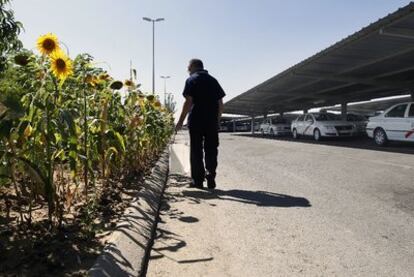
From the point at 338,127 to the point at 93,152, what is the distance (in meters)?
18.7

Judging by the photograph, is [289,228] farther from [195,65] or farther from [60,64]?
[195,65]

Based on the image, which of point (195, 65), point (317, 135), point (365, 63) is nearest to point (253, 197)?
point (195, 65)

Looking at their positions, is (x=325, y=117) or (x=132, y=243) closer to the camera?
(x=132, y=243)

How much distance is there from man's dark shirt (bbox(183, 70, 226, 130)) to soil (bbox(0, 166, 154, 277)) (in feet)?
7.51

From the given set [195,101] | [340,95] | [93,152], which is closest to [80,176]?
[93,152]

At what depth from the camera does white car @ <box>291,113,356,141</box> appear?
859 inches

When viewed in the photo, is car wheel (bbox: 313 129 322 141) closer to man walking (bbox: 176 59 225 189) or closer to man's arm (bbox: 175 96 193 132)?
man walking (bbox: 176 59 225 189)

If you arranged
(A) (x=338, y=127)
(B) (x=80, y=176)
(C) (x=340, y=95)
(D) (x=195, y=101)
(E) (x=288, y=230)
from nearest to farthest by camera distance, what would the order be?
(E) (x=288, y=230) → (B) (x=80, y=176) → (D) (x=195, y=101) → (A) (x=338, y=127) → (C) (x=340, y=95)

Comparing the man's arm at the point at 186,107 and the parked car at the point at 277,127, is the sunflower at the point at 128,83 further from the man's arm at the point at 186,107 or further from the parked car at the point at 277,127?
the parked car at the point at 277,127

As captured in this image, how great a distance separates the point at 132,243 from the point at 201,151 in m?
3.35

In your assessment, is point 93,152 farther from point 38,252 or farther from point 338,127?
point 338,127

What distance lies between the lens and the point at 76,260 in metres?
2.94

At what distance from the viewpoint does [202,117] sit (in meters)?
6.63

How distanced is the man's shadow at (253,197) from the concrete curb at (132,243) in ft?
3.39
